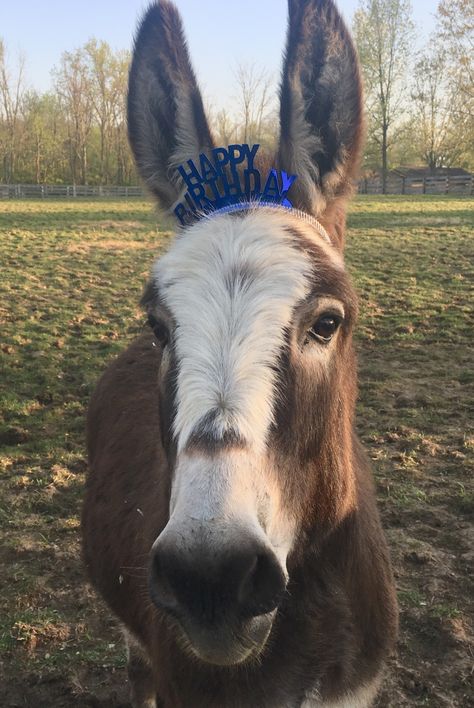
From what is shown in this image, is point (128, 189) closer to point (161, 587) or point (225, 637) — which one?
point (161, 587)

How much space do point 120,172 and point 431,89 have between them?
2912 cm

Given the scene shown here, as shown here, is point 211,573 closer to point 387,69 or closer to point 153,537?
point 153,537

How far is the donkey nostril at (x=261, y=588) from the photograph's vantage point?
1634 mm

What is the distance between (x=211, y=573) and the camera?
61.2 inches

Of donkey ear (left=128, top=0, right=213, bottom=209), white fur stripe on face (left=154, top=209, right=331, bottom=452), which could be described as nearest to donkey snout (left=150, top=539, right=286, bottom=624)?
white fur stripe on face (left=154, top=209, right=331, bottom=452)

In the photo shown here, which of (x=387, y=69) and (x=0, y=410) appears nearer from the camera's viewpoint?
(x=0, y=410)

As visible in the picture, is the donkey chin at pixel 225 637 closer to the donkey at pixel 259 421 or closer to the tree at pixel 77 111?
the donkey at pixel 259 421

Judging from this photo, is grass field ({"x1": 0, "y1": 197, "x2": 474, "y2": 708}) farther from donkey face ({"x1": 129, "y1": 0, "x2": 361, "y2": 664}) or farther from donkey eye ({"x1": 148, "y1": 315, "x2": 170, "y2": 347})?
donkey eye ({"x1": 148, "y1": 315, "x2": 170, "y2": 347})

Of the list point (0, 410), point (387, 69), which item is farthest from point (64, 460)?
point (387, 69)

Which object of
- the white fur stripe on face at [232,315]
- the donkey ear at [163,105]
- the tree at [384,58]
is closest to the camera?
the white fur stripe on face at [232,315]

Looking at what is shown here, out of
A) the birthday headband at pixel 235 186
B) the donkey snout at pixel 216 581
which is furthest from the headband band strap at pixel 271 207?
the donkey snout at pixel 216 581

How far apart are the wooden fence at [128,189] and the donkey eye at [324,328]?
47.9 meters

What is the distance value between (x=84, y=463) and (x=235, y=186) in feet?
14.6

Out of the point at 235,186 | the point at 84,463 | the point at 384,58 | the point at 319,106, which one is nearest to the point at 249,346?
the point at 235,186
